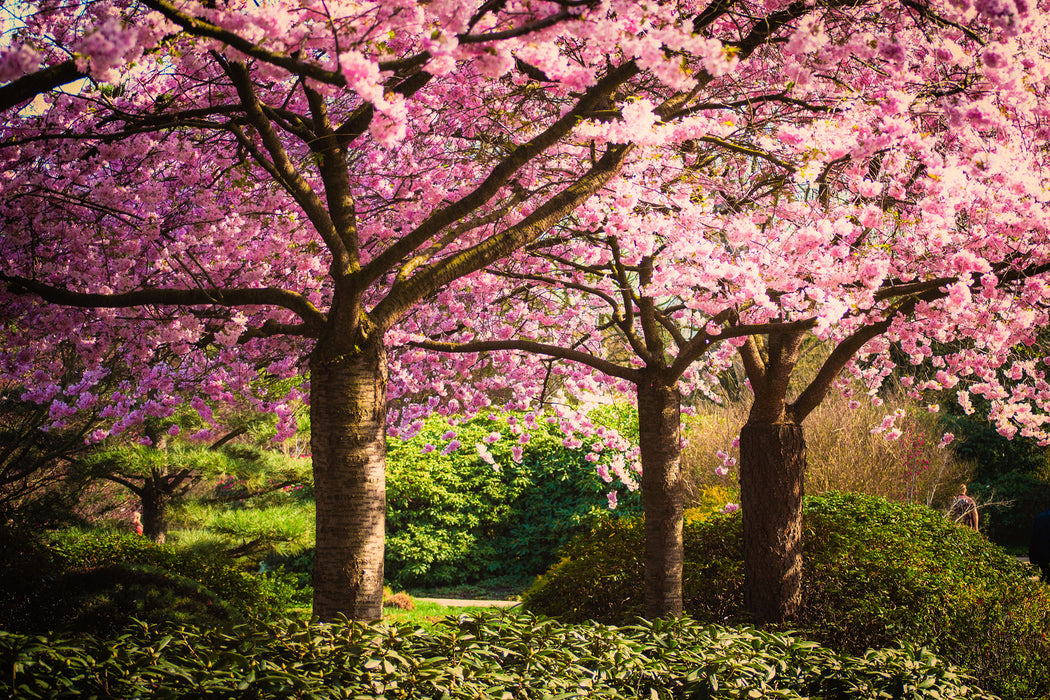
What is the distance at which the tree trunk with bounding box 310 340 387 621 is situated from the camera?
4.26 meters

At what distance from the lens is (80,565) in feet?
20.9

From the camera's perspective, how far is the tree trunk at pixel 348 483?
426 centimetres

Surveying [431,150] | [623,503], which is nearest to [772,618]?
[431,150]

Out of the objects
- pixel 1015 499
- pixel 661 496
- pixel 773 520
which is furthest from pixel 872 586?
pixel 1015 499

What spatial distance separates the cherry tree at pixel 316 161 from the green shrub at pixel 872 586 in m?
3.63

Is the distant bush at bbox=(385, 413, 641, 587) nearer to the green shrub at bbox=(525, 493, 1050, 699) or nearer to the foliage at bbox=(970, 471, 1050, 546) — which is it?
the green shrub at bbox=(525, 493, 1050, 699)

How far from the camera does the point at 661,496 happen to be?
6.79 meters

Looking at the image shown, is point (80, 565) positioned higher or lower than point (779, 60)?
lower

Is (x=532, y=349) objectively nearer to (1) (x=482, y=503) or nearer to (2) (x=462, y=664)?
(2) (x=462, y=664)

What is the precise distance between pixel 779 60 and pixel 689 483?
10266 millimetres

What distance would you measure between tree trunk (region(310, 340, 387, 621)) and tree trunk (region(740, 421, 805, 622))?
3.79 m

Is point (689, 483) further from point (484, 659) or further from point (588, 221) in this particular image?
point (484, 659)

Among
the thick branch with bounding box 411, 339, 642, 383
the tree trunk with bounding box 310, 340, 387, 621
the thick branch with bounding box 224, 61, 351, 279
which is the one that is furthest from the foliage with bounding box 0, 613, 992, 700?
the thick branch with bounding box 411, 339, 642, 383

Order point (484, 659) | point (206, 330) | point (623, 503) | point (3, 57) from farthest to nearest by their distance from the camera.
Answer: point (623, 503) → point (206, 330) → point (484, 659) → point (3, 57)
